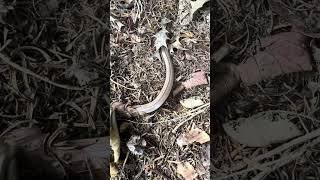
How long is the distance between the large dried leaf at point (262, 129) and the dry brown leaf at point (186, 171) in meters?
0.13

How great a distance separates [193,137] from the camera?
1.27 meters

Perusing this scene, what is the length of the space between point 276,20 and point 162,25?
0.29 m

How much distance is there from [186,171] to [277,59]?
361 mm

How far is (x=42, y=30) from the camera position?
129cm

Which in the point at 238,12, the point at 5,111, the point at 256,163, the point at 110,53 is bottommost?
the point at 256,163

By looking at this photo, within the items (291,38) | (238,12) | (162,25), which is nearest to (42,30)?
(162,25)

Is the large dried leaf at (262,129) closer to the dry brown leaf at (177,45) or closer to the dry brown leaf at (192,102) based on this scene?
the dry brown leaf at (192,102)

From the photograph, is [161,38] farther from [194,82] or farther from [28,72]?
[28,72]

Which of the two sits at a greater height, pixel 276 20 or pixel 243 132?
pixel 276 20

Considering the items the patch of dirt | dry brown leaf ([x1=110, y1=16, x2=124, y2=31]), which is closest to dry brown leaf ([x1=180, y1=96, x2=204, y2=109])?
the patch of dirt

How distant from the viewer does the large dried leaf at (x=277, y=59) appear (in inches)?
51.0

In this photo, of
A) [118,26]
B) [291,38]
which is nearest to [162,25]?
[118,26]

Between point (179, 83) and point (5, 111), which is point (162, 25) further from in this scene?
point (5, 111)

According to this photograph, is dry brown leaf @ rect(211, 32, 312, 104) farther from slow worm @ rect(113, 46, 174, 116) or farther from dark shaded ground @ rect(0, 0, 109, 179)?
dark shaded ground @ rect(0, 0, 109, 179)
